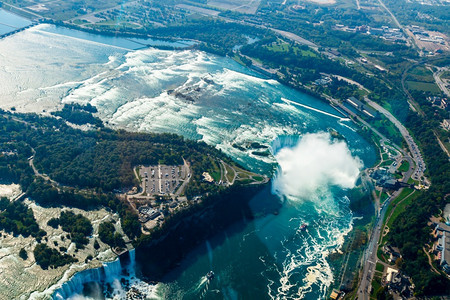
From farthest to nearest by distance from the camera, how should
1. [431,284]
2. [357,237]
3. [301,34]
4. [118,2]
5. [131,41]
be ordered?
[118,2] → [301,34] → [131,41] → [357,237] → [431,284]

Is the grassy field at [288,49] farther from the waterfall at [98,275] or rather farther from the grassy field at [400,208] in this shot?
the waterfall at [98,275]

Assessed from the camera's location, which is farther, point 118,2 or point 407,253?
point 118,2

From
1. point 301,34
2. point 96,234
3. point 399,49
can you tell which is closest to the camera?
point 96,234

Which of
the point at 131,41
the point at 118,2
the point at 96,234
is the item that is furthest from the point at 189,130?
the point at 118,2

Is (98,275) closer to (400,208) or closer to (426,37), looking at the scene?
(400,208)

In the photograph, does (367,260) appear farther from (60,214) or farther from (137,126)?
(137,126)
